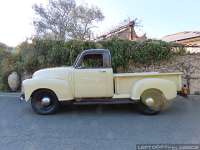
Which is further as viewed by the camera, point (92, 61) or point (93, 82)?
point (92, 61)

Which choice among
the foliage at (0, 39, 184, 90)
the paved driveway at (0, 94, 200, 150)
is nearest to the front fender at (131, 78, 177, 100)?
the paved driveway at (0, 94, 200, 150)

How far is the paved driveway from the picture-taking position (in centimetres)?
494

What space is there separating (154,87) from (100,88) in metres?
1.47

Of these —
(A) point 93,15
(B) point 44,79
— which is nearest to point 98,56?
(B) point 44,79

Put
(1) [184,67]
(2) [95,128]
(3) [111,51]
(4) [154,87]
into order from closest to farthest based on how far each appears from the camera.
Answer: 1. (2) [95,128]
2. (4) [154,87]
3. (3) [111,51]
4. (1) [184,67]

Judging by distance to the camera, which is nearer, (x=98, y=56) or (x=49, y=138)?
(x=49, y=138)

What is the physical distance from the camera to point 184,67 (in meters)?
11.1

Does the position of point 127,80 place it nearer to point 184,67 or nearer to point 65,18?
point 184,67

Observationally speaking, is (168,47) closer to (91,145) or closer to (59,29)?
(91,145)

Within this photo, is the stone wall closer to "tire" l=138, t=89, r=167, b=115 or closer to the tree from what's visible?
"tire" l=138, t=89, r=167, b=115

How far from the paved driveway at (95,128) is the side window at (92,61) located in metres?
1.36

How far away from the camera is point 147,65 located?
36.5 feet

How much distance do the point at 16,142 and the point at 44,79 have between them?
250 centimetres

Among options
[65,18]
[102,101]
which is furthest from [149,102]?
[65,18]
